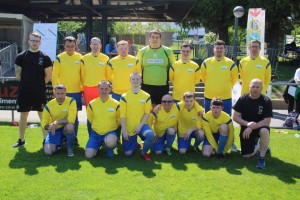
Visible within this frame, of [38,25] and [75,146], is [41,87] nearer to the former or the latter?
[75,146]

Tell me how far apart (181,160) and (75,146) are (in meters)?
2.17

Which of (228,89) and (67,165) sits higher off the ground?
(228,89)

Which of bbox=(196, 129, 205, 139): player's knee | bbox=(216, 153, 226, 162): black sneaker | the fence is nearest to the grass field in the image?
bbox=(216, 153, 226, 162): black sneaker

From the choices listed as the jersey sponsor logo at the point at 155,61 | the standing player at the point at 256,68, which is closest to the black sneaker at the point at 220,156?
the standing player at the point at 256,68

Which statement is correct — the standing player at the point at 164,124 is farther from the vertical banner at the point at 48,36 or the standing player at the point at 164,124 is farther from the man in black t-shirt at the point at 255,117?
the vertical banner at the point at 48,36

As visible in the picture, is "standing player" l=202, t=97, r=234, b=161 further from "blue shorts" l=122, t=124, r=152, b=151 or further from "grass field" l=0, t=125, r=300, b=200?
"blue shorts" l=122, t=124, r=152, b=151

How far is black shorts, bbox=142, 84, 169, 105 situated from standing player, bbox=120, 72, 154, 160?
642 mm

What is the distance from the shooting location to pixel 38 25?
15.0m

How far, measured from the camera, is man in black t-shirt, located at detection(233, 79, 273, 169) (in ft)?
19.0

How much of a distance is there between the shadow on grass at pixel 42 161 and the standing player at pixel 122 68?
1406 millimetres

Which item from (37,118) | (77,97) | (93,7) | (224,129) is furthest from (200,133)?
(93,7)

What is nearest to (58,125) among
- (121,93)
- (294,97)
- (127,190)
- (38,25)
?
(121,93)

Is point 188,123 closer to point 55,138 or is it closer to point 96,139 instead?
point 96,139

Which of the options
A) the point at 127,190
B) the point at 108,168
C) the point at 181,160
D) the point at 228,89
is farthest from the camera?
the point at 228,89
